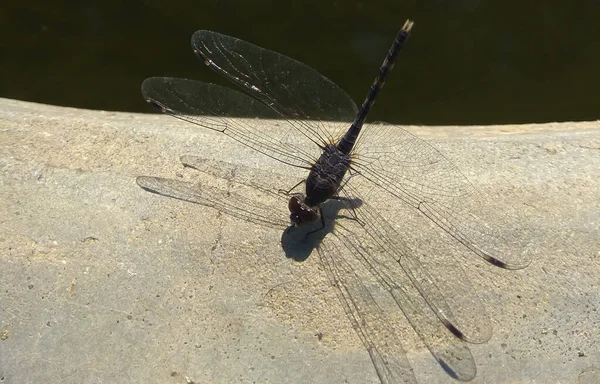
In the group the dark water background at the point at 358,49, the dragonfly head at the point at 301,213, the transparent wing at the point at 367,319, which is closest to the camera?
the transparent wing at the point at 367,319

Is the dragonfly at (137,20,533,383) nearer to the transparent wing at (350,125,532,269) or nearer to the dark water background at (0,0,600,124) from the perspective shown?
the transparent wing at (350,125,532,269)

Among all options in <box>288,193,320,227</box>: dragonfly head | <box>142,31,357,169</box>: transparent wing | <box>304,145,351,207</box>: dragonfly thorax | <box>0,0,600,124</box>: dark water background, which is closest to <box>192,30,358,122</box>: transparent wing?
<box>142,31,357,169</box>: transparent wing

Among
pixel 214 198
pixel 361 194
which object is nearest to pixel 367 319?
pixel 361 194

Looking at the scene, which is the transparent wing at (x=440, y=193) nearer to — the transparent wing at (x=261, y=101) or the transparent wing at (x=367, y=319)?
the transparent wing at (x=261, y=101)

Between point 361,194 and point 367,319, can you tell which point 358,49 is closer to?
point 361,194

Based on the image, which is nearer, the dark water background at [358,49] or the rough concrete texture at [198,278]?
the rough concrete texture at [198,278]

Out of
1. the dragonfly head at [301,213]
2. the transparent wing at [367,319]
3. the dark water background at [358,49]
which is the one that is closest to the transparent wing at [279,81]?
the dragonfly head at [301,213]
